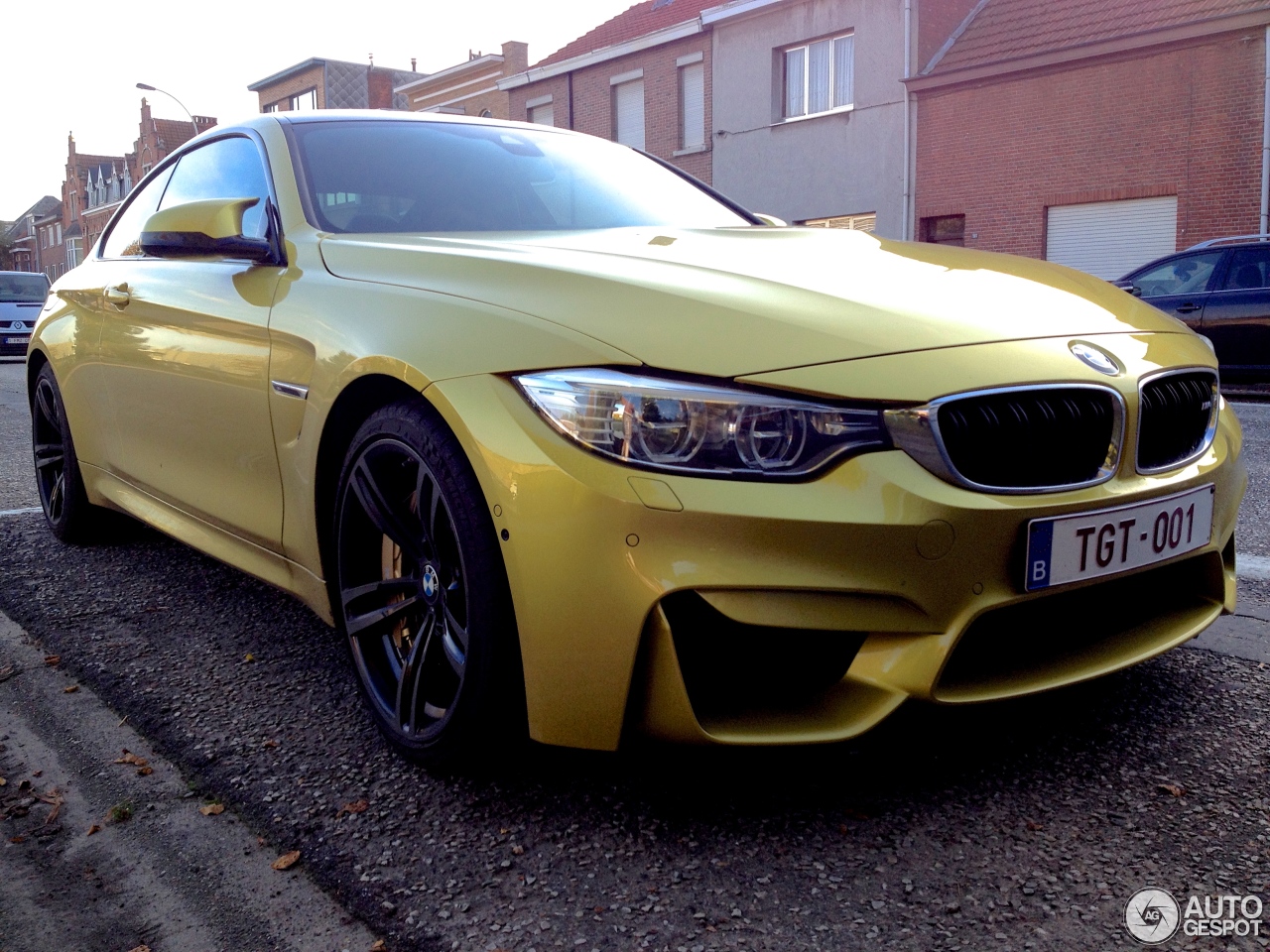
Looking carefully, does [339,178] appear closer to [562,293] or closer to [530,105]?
[562,293]

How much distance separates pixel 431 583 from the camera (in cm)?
228

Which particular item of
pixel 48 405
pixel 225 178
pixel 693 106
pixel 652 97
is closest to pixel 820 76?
pixel 693 106

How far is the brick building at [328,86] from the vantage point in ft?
134

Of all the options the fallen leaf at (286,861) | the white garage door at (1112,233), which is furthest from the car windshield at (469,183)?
the white garage door at (1112,233)

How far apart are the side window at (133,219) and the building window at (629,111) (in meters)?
20.4

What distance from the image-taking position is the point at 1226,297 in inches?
419

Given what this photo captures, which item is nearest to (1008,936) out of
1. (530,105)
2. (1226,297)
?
(1226,297)

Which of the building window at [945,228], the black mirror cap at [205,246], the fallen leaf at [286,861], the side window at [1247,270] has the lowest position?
the fallen leaf at [286,861]

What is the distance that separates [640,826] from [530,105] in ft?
87.9

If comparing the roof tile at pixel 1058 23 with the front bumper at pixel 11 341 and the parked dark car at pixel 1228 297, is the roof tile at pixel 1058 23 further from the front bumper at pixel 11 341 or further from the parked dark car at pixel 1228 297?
the front bumper at pixel 11 341

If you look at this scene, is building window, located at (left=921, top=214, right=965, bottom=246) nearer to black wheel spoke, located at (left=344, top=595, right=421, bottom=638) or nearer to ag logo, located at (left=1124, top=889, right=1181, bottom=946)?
black wheel spoke, located at (left=344, top=595, right=421, bottom=638)

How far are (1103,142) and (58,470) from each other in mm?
16245

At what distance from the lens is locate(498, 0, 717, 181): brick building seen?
2284 centimetres

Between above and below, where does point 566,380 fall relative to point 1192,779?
above
